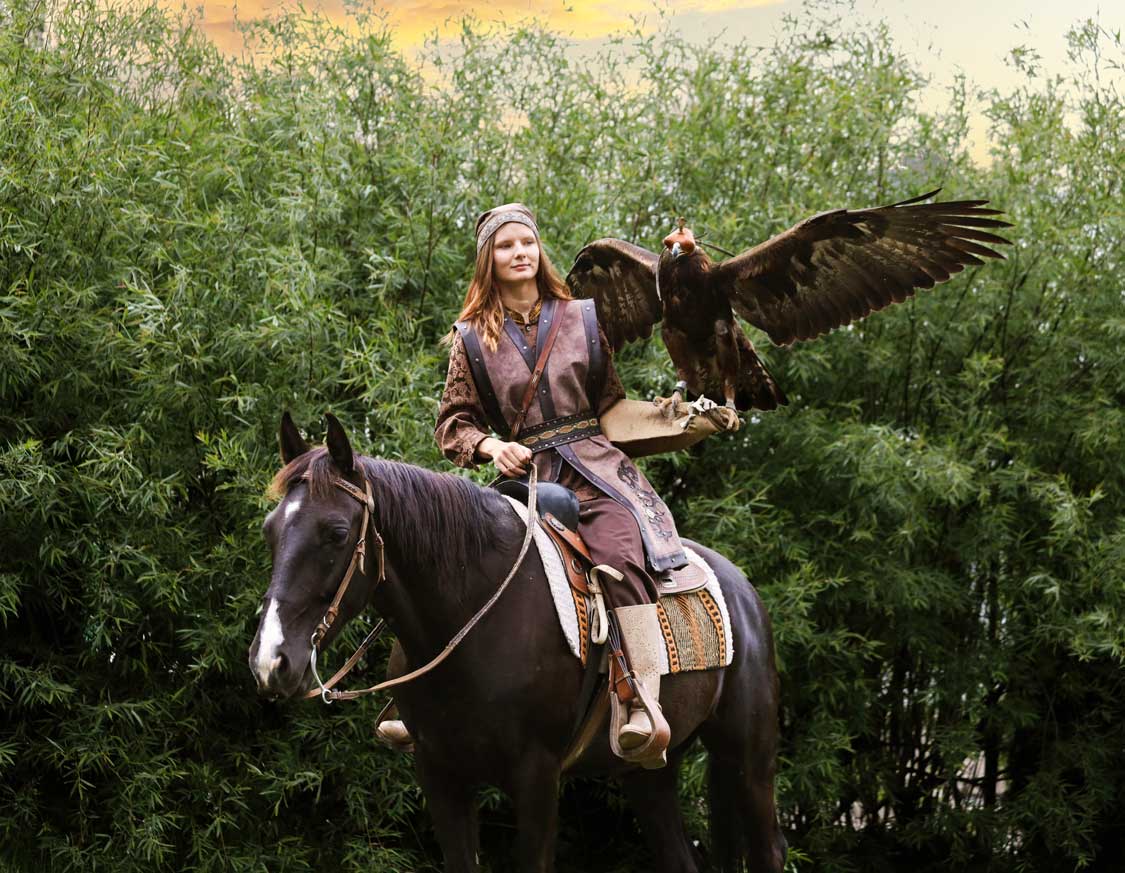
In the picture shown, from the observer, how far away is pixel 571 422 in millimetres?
3445

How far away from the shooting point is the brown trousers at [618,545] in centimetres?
331

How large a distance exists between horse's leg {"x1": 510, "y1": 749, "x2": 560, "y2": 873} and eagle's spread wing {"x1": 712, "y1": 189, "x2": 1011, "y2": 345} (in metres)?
1.37

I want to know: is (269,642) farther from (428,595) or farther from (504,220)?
(504,220)

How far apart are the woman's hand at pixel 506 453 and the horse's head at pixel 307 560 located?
502 millimetres

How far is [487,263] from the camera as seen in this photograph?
3430 mm

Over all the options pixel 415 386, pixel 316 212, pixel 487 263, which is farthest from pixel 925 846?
pixel 487 263

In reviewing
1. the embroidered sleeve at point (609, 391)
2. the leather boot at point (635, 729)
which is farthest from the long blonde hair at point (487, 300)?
the leather boot at point (635, 729)

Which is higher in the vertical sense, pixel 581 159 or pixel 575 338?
pixel 581 159

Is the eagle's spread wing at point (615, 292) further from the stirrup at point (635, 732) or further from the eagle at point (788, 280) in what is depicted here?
the stirrup at point (635, 732)

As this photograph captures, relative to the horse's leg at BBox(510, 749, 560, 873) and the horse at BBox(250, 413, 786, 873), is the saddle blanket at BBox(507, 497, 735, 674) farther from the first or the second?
the horse's leg at BBox(510, 749, 560, 873)

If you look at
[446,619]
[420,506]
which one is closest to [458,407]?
[420,506]

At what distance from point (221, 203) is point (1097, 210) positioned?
4679 millimetres

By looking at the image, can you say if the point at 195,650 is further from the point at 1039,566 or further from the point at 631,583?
the point at 1039,566

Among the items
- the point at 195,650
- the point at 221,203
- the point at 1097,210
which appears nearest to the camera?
the point at 195,650
